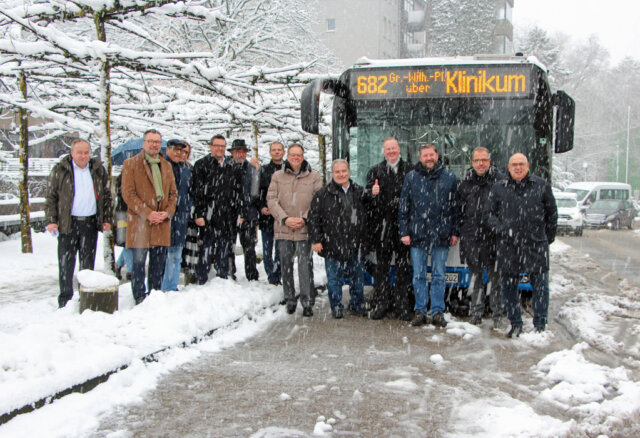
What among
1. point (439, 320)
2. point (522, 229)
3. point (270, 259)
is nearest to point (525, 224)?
point (522, 229)

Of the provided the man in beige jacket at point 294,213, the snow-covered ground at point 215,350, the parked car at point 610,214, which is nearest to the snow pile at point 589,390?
the snow-covered ground at point 215,350

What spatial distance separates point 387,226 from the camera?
764 centimetres

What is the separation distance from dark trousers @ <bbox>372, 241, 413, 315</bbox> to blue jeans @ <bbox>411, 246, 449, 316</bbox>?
0.94 ft

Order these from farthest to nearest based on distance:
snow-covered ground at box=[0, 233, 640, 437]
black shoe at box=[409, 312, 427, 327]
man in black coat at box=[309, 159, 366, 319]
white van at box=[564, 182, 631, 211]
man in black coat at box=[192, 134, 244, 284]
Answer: white van at box=[564, 182, 631, 211] → man in black coat at box=[192, 134, 244, 284] → man in black coat at box=[309, 159, 366, 319] → black shoe at box=[409, 312, 427, 327] → snow-covered ground at box=[0, 233, 640, 437]

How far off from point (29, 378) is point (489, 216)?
4683 millimetres

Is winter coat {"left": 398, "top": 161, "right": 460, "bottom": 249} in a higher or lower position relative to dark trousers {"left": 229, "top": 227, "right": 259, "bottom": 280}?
higher

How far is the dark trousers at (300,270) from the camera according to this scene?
7895mm

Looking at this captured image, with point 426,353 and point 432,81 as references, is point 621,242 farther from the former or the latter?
point 426,353

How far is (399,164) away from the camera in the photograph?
25.1 feet

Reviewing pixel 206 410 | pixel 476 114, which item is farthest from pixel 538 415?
pixel 476 114

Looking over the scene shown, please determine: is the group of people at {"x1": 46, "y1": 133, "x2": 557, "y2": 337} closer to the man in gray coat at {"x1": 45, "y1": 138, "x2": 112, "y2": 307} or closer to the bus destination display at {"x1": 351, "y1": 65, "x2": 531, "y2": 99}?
the man in gray coat at {"x1": 45, "y1": 138, "x2": 112, "y2": 307}

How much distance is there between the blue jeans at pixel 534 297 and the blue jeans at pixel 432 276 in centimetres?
74

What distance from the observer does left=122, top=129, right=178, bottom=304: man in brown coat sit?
720cm

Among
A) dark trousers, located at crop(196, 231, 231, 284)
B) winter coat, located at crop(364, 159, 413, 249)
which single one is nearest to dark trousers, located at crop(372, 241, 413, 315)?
winter coat, located at crop(364, 159, 413, 249)
